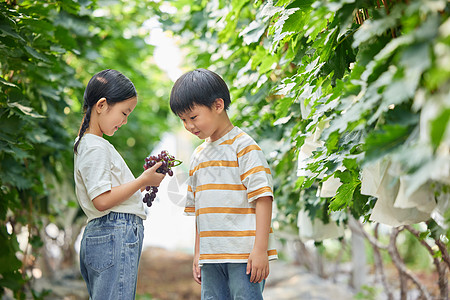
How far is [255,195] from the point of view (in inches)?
69.5

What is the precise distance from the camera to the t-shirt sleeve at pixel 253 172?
176cm

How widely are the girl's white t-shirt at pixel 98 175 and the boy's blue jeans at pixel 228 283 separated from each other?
0.36 metres

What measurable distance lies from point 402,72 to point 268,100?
2.24 m

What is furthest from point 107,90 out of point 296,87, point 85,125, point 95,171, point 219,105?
point 296,87

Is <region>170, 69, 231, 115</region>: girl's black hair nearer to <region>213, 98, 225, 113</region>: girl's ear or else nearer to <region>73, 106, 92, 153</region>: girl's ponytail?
<region>213, 98, 225, 113</region>: girl's ear

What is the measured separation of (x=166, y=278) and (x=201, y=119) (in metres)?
6.20

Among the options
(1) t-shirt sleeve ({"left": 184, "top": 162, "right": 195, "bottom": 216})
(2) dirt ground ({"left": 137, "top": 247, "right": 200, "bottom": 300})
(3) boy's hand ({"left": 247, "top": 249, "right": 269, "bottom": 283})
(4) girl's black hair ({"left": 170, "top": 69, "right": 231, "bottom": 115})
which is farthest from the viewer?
(2) dirt ground ({"left": 137, "top": 247, "right": 200, "bottom": 300})

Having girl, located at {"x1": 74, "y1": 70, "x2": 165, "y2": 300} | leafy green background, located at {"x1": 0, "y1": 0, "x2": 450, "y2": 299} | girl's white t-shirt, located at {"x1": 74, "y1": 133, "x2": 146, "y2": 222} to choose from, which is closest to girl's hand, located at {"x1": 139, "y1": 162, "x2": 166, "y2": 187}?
girl, located at {"x1": 74, "y1": 70, "x2": 165, "y2": 300}

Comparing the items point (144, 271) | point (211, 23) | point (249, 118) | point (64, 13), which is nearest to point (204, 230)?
point (249, 118)

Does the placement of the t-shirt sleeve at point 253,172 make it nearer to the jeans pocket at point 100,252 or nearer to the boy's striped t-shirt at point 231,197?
the boy's striped t-shirt at point 231,197

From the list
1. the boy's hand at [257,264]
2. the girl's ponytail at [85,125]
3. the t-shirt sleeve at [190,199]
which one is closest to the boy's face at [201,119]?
the t-shirt sleeve at [190,199]

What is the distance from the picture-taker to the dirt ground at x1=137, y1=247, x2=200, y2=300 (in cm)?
619

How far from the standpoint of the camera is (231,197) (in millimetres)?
1835

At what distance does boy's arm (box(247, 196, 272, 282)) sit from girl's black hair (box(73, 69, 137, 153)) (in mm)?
695
